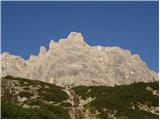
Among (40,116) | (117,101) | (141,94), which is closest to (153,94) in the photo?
(141,94)

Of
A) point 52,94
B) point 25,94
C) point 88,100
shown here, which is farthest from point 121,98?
point 25,94

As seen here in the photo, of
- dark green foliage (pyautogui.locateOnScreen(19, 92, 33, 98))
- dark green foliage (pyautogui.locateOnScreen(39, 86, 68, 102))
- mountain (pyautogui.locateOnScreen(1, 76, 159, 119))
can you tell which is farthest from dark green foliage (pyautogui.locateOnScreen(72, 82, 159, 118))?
dark green foliage (pyautogui.locateOnScreen(19, 92, 33, 98))

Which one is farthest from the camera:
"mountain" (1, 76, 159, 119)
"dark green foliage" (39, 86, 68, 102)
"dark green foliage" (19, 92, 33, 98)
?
"dark green foliage" (39, 86, 68, 102)

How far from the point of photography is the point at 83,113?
65.7 metres

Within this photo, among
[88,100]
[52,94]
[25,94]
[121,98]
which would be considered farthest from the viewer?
[52,94]

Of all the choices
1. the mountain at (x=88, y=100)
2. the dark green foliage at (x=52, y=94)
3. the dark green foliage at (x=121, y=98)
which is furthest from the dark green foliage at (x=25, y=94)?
the dark green foliage at (x=121, y=98)

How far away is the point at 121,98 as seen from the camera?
77.7 metres

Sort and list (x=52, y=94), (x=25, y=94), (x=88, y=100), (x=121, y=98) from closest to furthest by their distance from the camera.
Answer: (x=121, y=98)
(x=25, y=94)
(x=88, y=100)
(x=52, y=94)

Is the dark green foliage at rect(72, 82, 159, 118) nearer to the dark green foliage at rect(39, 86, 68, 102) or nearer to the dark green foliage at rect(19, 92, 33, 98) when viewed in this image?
the dark green foliage at rect(39, 86, 68, 102)

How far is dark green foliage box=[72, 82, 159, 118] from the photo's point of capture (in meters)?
65.9

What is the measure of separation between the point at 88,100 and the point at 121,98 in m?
5.76

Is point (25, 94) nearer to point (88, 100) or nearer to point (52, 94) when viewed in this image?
point (52, 94)

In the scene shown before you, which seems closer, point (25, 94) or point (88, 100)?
point (25, 94)

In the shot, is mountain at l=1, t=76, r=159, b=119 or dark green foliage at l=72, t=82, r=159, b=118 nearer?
mountain at l=1, t=76, r=159, b=119
